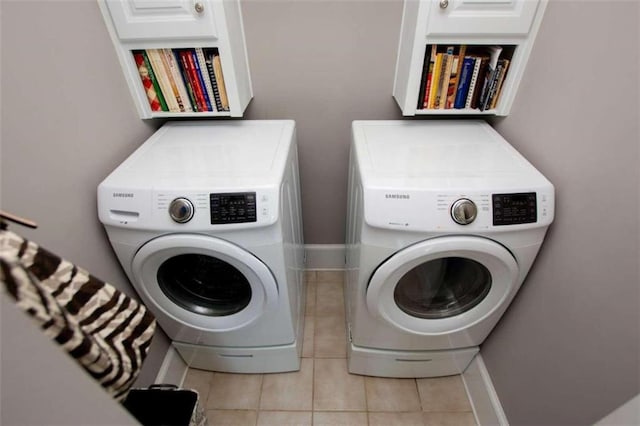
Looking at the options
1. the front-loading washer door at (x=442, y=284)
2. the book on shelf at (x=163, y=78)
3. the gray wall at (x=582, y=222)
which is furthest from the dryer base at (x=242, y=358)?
the book on shelf at (x=163, y=78)

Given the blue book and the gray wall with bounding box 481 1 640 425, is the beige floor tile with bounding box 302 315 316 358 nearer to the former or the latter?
the gray wall with bounding box 481 1 640 425

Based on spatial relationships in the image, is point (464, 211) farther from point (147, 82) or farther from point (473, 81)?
point (147, 82)

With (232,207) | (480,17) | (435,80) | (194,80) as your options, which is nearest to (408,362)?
(232,207)

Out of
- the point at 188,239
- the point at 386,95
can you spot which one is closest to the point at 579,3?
the point at 386,95

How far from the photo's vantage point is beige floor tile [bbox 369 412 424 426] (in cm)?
123

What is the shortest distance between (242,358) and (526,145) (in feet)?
4.35

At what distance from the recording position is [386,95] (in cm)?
136

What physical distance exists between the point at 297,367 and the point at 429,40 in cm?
137

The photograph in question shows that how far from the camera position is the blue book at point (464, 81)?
3.63 ft

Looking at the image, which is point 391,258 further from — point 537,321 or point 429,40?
point 429,40

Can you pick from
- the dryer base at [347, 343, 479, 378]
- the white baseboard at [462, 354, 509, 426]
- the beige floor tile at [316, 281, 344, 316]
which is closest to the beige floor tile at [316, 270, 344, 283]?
the beige floor tile at [316, 281, 344, 316]

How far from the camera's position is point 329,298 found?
1734mm

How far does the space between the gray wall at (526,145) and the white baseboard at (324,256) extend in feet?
2.75

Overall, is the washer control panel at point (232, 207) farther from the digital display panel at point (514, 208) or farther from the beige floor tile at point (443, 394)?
the beige floor tile at point (443, 394)
